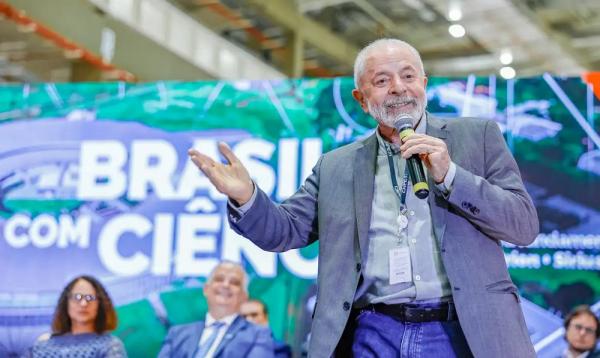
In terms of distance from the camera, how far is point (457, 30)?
912cm

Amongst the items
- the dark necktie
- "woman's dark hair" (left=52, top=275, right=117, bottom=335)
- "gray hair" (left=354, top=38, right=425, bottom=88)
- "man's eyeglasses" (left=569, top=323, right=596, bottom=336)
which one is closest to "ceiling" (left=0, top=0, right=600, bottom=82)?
"woman's dark hair" (left=52, top=275, right=117, bottom=335)

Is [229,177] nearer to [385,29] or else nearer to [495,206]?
[495,206]

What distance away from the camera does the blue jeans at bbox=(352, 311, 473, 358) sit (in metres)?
1.93

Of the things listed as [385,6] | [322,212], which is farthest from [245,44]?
[322,212]

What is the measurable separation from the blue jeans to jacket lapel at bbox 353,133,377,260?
8.0 inches

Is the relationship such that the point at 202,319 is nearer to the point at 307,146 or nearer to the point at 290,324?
the point at 290,324

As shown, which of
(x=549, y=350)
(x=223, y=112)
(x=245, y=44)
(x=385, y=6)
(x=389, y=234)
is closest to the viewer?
(x=389, y=234)

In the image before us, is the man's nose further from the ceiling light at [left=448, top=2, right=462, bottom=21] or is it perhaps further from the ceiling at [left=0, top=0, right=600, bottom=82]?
the ceiling light at [left=448, top=2, right=462, bottom=21]

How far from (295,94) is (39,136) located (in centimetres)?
173

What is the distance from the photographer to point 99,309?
4.68 metres

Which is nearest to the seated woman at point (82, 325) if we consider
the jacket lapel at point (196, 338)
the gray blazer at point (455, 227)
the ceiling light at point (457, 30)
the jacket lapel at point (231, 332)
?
the jacket lapel at point (196, 338)

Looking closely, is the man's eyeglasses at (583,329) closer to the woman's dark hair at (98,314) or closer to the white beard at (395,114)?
the white beard at (395,114)

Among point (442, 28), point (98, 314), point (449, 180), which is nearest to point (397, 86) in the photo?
point (449, 180)

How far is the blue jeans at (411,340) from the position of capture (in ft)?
6.34
